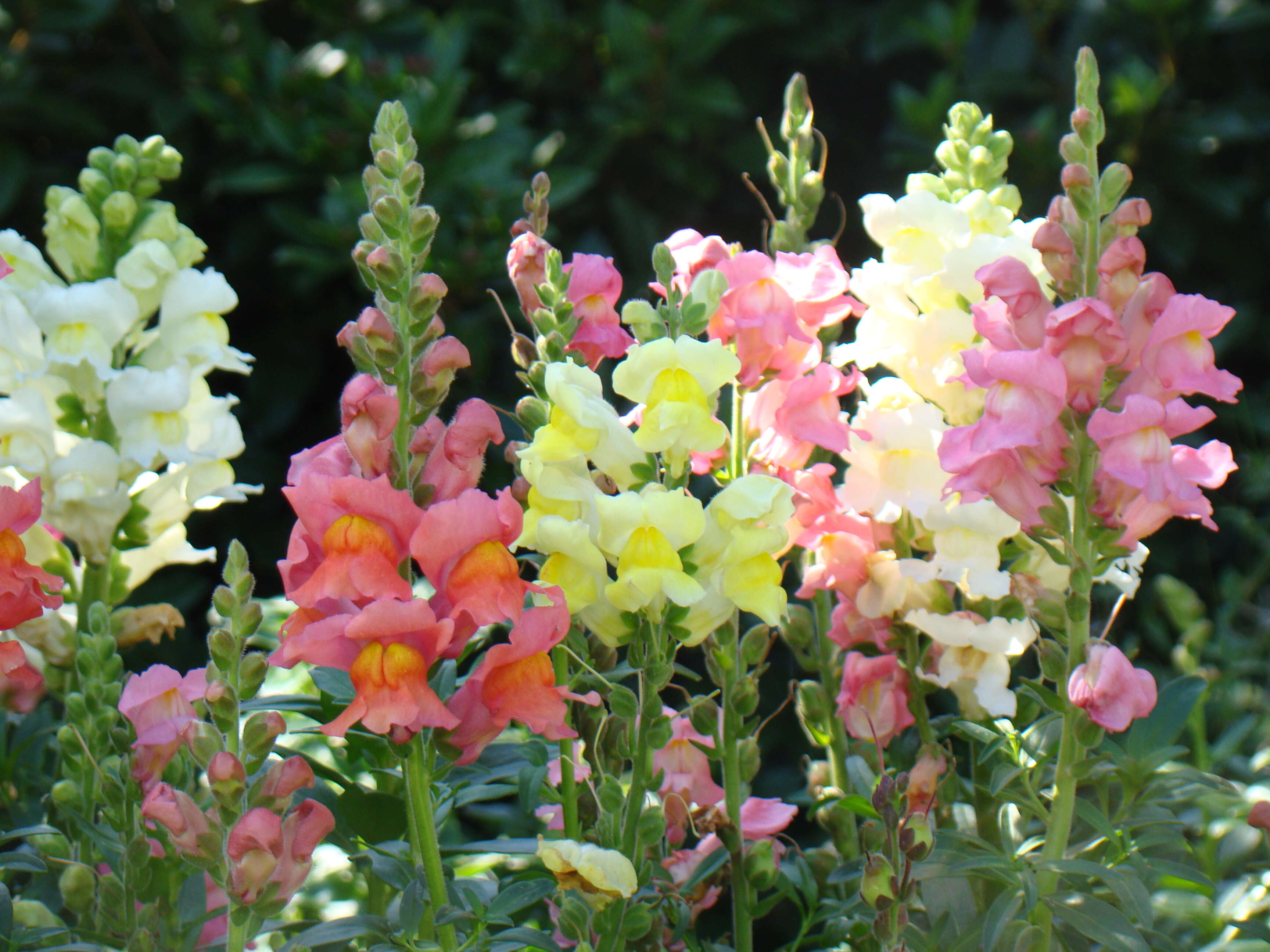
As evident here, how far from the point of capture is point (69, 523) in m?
1.02

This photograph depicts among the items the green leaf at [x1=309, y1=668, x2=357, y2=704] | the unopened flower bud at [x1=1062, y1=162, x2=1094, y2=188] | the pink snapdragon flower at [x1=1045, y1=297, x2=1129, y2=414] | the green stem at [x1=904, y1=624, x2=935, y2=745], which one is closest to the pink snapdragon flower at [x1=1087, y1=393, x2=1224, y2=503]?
the pink snapdragon flower at [x1=1045, y1=297, x2=1129, y2=414]

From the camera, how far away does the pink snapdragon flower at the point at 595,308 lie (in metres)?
0.88

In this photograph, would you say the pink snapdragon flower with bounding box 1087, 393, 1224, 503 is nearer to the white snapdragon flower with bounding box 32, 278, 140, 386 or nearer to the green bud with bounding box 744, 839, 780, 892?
the green bud with bounding box 744, 839, 780, 892

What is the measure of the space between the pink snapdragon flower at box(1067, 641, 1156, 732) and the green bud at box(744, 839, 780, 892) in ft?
0.77

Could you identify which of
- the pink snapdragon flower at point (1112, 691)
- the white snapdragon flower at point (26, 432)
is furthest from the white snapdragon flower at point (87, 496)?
the pink snapdragon flower at point (1112, 691)

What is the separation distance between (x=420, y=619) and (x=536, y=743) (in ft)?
0.57

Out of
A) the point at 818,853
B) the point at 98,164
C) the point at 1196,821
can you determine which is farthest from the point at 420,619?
the point at 1196,821

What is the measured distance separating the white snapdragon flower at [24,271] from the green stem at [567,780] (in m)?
0.55

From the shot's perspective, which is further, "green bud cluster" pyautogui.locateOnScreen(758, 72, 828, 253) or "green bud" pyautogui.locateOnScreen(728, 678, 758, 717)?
"green bud cluster" pyautogui.locateOnScreen(758, 72, 828, 253)

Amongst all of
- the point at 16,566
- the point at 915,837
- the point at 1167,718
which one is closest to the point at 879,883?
the point at 915,837

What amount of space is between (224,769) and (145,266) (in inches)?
22.6

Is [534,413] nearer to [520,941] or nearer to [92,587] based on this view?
[520,941]

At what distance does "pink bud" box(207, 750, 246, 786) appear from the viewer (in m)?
0.65

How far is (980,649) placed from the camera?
0.92 meters
